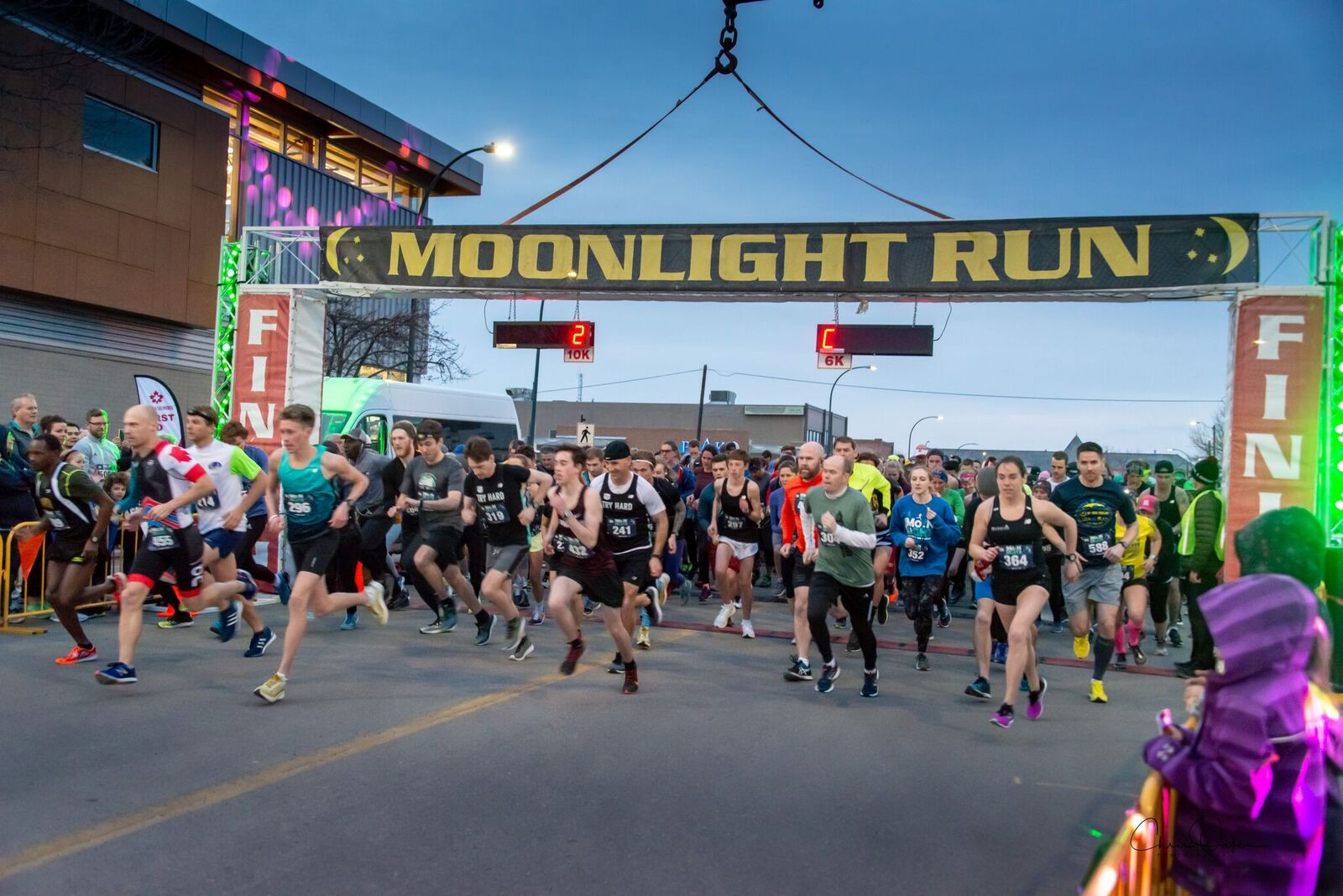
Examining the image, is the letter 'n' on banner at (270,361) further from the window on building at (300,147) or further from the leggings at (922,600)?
the window on building at (300,147)

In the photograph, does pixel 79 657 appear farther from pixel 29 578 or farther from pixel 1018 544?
pixel 1018 544

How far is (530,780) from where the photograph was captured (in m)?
5.43

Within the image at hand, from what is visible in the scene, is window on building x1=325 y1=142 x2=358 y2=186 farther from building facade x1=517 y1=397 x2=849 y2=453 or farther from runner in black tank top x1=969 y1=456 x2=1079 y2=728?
building facade x1=517 y1=397 x2=849 y2=453

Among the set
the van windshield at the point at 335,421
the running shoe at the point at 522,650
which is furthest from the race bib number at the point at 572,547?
the van windshield at the point at 335,421

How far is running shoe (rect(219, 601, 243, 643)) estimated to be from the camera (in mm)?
8586

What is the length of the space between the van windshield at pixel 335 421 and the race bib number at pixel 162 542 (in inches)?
406

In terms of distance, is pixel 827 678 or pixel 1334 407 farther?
pixel 1334 407

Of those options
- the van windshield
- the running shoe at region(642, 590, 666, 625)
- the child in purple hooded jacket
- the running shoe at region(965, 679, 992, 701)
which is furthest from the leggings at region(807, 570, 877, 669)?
the van windshield

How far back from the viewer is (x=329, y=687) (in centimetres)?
758

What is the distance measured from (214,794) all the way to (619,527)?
4.29m

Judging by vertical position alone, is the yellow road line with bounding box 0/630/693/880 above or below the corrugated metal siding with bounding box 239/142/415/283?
below

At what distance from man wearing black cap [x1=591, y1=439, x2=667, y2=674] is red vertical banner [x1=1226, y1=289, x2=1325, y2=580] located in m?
5.54

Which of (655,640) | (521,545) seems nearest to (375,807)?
(521,545)

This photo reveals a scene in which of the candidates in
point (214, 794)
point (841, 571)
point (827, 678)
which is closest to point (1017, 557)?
point (841, 571)
